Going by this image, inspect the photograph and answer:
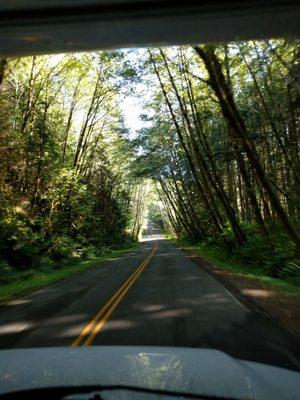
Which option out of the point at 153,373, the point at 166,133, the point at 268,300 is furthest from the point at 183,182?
the point at 153,373

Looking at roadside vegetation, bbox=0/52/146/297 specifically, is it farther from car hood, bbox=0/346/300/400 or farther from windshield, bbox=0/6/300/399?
car hood, bbox=0/346/300/400

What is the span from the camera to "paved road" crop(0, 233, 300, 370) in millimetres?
6035

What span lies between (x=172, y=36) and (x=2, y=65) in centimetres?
988

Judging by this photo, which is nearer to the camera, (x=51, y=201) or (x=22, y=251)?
(x=22, y=251)

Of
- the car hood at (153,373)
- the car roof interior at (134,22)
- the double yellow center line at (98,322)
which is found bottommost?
the double yellow center line at (98,322)

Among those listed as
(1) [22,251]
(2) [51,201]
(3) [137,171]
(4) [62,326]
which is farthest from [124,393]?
(3) [137,171]

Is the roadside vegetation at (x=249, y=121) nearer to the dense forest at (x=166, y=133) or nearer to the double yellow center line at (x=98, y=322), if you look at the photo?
the dense forest at (x=166, y=133)

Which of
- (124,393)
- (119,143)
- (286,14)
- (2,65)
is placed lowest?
(124,393)

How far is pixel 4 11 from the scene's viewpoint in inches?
165

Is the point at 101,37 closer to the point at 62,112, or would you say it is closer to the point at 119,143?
the point at 62,112

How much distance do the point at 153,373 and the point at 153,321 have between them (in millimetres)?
4908

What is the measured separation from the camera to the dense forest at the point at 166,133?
14.4 meters

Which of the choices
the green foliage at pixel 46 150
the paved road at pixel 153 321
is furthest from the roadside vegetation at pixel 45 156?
the paved road at pixel 153 321

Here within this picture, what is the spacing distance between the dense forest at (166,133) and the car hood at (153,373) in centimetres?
817
